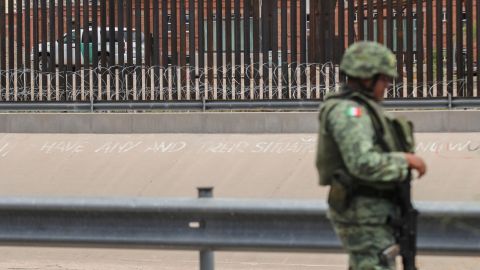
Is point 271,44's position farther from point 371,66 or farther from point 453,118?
point 371,66

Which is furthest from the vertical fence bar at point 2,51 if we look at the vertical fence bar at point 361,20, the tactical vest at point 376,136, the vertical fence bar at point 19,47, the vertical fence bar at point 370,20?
the tactical vest at point 376,136

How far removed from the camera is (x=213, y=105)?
16.8 m

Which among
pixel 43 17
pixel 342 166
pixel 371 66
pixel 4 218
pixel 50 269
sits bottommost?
pixel 50 269

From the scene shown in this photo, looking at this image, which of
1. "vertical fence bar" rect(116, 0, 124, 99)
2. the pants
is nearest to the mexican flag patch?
the pants

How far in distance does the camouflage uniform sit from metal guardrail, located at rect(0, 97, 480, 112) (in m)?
11.3

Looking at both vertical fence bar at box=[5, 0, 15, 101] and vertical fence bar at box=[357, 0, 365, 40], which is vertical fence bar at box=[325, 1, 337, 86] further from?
vertical fence bar at box=[5, 0, 15, 101]

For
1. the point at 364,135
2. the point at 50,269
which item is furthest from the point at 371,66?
the point at 50,269

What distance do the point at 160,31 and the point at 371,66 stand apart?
1302cm

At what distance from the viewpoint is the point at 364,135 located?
15.9ft

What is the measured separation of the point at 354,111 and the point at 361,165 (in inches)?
10.1

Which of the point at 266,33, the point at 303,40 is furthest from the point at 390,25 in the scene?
the point at 266,33

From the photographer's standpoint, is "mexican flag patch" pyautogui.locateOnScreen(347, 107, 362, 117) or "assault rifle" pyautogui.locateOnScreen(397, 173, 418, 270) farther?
"assault rifle" pyautogui.locateOnScreen(397, 173, 418, 270)

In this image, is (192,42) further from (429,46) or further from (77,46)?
(429,46)

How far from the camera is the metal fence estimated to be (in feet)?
54.5
